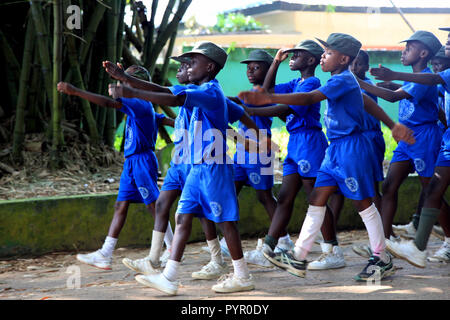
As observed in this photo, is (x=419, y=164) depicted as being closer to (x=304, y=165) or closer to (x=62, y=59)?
(x=304, y=165)

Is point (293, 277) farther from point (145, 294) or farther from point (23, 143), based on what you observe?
point (23, 143)

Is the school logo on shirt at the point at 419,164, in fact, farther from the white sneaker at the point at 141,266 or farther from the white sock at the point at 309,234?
the white sneaker at the point at 141,266

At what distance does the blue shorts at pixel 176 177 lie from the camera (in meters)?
4.39

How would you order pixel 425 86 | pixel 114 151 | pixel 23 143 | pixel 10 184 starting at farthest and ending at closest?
pixel 114 151 < pixel 23 143 < pixel 10 184 < pixel 425 86

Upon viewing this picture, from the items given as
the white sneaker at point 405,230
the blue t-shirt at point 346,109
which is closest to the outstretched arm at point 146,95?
the blue t-shirt at point 346,109

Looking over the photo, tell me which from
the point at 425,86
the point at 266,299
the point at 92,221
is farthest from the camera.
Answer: the point at 92,221

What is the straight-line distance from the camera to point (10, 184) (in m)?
5.92

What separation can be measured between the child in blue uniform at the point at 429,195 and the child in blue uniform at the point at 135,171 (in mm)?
1775

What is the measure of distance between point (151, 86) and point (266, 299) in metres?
1.57

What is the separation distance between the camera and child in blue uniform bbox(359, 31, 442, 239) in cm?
485

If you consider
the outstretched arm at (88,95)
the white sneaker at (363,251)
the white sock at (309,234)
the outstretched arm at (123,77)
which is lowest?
the white sneaker at (363,251)

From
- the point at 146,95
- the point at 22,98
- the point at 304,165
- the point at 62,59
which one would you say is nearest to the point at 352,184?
the point at 304,165

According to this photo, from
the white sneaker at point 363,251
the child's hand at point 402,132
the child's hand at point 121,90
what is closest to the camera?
the child's hand at point 121,90

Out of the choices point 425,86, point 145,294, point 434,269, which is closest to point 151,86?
point 145,294
